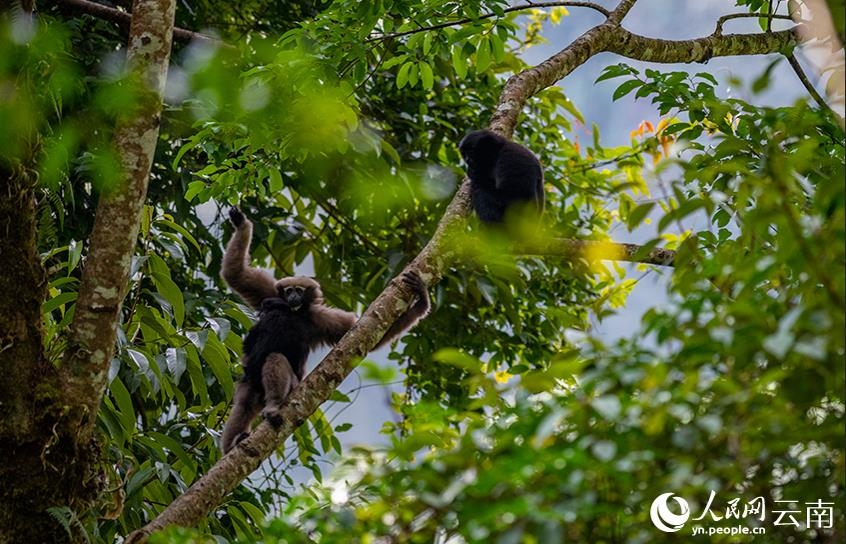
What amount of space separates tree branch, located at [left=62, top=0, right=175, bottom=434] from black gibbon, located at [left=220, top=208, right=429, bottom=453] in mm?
1868

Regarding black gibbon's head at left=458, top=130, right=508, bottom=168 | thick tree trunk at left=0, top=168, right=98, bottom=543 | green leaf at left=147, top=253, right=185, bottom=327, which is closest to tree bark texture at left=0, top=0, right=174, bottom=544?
thick tree trunk at left=0, top=168, right=98, bottom=543

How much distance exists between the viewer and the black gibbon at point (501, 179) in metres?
6.23

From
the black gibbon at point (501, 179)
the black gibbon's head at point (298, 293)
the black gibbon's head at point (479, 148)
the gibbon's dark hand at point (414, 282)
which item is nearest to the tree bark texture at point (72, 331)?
the gibbon's dark hand at point (414, 282)

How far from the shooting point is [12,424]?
3082 millimetres

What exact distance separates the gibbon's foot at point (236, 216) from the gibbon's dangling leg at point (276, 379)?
76cm

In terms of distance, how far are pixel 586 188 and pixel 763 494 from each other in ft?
20.4

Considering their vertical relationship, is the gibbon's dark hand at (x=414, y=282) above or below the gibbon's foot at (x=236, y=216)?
below

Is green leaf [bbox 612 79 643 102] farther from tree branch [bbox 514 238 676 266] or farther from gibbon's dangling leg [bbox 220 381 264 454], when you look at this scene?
gibbon's dangling leg [bbox 220 381 264 454]

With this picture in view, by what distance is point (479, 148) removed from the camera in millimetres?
6109

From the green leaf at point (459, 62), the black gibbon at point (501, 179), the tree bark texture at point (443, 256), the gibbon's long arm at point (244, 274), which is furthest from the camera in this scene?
the black gibbon at point (501, 179)

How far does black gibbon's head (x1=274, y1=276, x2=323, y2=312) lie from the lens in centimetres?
566

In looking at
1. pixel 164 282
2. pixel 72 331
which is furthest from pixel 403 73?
pixel 72 331

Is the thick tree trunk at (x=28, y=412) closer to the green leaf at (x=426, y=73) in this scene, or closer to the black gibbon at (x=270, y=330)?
the black gibbon at (x=270, y=330)

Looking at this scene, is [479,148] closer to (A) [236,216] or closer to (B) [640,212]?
(A) [236,216]
